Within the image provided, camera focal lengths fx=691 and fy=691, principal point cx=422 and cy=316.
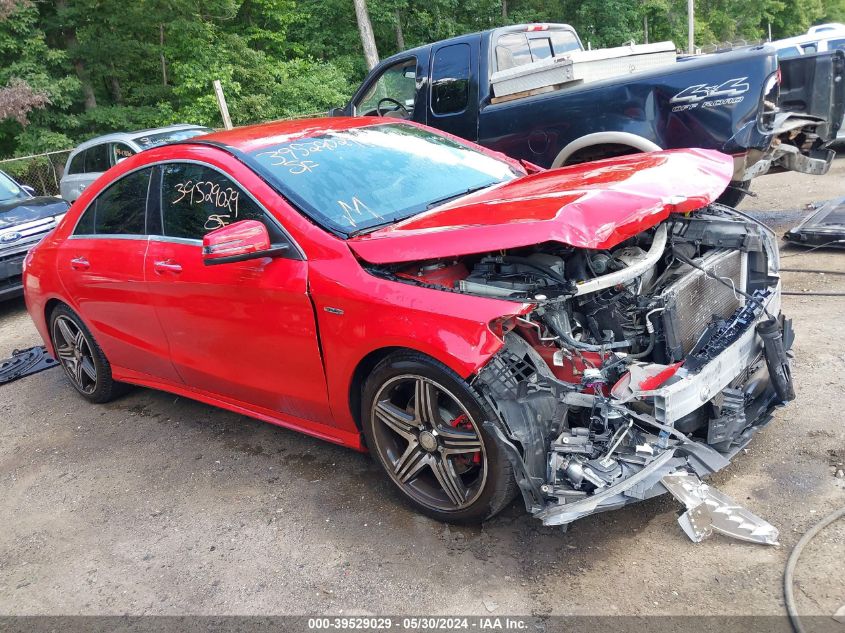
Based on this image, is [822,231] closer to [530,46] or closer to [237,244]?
[530,46]

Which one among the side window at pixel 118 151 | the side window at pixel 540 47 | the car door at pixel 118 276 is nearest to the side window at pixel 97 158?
the side window at pixel 118 151

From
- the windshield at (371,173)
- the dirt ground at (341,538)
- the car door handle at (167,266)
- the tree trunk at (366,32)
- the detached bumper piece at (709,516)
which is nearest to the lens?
the dirt ground at (341,538)

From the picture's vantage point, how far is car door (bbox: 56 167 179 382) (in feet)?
13.7

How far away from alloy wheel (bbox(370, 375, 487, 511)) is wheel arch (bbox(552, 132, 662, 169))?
3462mm

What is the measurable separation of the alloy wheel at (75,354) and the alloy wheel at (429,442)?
111 inches

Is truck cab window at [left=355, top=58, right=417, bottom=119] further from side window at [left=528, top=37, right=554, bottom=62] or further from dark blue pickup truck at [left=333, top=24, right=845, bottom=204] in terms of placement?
side window at [left=528, top=37, right=554, bottom=62]

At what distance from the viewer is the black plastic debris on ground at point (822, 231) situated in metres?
5.99

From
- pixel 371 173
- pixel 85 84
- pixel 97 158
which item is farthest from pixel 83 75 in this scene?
pixel 371 173

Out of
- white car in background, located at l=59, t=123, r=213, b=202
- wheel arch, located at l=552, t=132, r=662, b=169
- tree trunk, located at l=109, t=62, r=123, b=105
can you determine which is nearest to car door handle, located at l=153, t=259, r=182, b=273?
wheel arch, located at l=552, t=132, r=662, b=169

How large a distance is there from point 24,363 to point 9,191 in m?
4.08

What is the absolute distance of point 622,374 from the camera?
9.10 ft

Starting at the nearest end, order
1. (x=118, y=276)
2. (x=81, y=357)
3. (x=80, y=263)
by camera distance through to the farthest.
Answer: (x=118, y=276)
(x=80, y=263)
(x=81, y=357)

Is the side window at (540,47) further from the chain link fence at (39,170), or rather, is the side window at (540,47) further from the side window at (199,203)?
the chain link fence at (39,170)

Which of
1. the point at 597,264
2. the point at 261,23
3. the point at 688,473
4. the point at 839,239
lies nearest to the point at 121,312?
the point at 597,264
